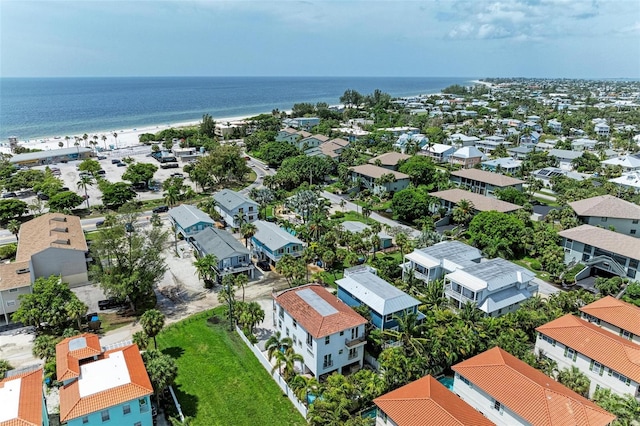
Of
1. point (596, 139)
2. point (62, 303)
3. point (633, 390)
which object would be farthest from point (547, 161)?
point (62, 303)

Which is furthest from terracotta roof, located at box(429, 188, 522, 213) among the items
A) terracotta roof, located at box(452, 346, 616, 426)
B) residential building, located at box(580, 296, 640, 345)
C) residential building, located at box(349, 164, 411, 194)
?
terracotta roof, located at box(452, 346, 616, 426)

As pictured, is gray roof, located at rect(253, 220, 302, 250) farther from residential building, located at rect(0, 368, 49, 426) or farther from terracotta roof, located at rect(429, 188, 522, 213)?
terracotta roof, located at rect(429, 188, 522, 213)

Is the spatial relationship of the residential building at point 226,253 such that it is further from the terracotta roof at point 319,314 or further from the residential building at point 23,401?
the residential building at point 23,401

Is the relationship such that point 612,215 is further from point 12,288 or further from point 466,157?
point 12,288

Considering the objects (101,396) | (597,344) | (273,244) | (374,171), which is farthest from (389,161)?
(101,396)

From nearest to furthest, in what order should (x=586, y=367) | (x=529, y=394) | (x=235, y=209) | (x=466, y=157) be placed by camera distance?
(x=529, y=394), (x=586, y=367), (x=235, y=209), (x=466, y=157)

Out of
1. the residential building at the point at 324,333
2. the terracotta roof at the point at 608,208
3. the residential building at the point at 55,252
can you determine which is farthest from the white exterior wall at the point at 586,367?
the residential building at the point at 55,252

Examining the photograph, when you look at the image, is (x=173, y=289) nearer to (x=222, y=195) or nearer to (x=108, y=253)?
(x=108, y=253)
